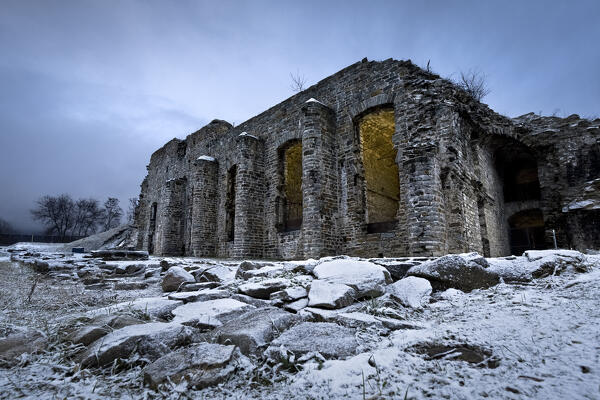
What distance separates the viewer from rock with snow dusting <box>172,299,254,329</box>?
2.38m

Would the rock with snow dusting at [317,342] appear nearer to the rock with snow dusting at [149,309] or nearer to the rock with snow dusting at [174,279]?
the rock with snow dusting at [149,309]

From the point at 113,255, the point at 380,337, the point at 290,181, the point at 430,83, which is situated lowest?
the point at 380,337

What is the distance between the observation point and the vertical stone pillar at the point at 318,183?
28.0 ft

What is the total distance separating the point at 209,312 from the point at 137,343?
2.71 ft

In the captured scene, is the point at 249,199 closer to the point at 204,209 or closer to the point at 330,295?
the point at 204,209

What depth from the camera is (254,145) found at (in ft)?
37.6

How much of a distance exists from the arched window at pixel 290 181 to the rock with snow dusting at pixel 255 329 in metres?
8.42

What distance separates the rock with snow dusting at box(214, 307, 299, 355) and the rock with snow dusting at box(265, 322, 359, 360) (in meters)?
0.10

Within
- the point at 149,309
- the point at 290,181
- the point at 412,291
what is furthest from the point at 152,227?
the point at 412,291

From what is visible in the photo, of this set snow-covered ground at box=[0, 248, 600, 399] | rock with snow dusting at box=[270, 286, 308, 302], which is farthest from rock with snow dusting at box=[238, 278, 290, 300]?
rock with snow dusting at box=[270, 286, 308, 302]

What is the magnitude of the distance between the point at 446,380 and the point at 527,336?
2.34ft

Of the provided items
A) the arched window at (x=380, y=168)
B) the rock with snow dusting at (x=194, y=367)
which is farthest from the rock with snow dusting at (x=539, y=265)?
the arched window at (x=380, y=168)

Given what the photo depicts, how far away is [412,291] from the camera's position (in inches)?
112

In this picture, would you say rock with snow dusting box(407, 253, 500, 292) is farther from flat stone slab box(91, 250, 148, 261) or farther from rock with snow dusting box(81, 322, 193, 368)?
flat stone slab box(91, 250, 148, 261)
